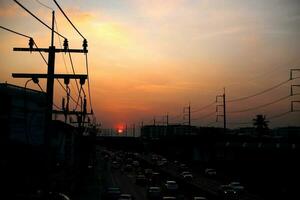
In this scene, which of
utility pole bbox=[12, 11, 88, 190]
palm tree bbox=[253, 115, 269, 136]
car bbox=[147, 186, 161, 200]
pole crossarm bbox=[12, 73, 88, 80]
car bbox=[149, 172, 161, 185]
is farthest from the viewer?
palm tree bbox=[253, 115, 269, 136]

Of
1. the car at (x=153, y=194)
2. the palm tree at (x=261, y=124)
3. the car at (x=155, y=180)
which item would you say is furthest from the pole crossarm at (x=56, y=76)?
the palm tree at (x=261, y=124)

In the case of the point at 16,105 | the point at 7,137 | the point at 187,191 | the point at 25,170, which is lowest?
the point at 187,191

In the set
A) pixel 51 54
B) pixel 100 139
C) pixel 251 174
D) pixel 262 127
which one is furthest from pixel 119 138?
pixel 51 54

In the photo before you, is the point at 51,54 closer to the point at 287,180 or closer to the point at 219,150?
the point at 287,180

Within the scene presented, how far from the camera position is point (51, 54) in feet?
64.3

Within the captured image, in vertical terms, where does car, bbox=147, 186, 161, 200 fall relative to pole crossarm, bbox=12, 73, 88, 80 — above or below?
below

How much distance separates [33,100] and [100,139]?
454ft

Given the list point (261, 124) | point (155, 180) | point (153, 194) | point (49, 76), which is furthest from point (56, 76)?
point (261, 124)

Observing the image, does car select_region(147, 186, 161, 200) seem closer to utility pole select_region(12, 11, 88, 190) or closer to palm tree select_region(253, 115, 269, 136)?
utility pole select_region(12, 11, 88, 190)

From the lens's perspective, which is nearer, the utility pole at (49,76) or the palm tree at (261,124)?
the utility pole at (49,76)

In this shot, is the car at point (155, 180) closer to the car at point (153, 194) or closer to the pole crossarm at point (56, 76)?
the car at point (153, 194)

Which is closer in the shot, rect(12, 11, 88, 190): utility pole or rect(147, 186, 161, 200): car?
rect(12, 11, 88, 190): utility pole

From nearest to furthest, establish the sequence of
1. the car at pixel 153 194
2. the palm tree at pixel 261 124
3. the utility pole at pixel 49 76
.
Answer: the utility pole at pixel 49 76
the car at pixel 153 194
the palm tree at pixel 261 124

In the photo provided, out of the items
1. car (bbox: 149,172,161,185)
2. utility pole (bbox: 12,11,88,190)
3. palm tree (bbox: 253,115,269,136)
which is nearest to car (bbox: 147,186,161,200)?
car (bbox: 149,172,161,185)
